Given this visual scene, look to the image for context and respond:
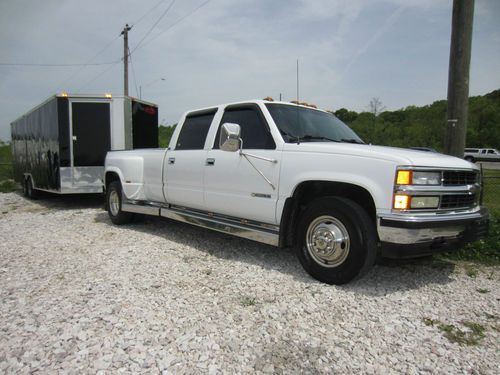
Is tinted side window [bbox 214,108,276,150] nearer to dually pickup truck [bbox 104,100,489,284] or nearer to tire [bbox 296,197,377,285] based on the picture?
dually pickup truck [bbox 104,100,489,284]

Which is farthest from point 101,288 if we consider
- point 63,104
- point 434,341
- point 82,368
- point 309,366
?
point 63,104

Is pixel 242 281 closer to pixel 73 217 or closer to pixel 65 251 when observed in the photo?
pixel 65 251

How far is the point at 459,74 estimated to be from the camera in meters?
4.86

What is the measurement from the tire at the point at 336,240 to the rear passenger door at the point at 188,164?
1.72 metres

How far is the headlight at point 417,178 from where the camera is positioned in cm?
321

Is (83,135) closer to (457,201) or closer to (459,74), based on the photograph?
(459,74)

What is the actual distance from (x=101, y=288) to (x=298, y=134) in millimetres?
2647

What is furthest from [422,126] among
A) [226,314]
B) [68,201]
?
[226,314]

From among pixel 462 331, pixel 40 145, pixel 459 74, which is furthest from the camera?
pixel 40 145

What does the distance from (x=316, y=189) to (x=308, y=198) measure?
0.55ft

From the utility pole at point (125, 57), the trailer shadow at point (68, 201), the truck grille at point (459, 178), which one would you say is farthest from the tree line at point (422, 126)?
the truck grille at point (459, 178)

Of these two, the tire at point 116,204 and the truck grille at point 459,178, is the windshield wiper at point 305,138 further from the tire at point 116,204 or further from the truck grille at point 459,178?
the tire at point 116,204

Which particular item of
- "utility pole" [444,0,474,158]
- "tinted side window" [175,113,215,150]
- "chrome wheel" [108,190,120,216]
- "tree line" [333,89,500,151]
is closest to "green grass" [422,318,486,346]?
"utility pole" [444,0,474,158]

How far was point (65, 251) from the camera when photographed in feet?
16.6
